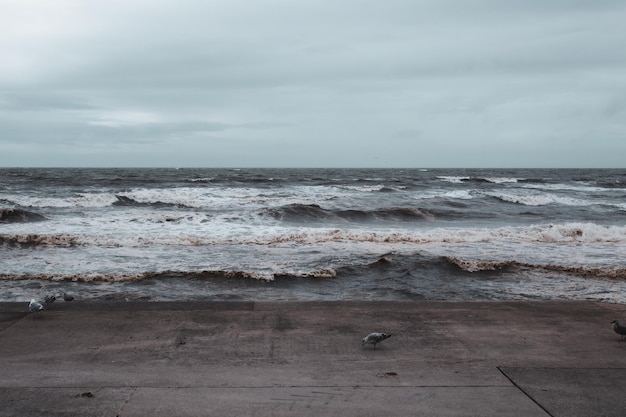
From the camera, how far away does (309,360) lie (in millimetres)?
4297

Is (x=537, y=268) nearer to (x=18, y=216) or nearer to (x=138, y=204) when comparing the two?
(x=18, y=216)

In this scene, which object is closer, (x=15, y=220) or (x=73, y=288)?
(x=73, y=288)

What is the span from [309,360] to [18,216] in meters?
17.9

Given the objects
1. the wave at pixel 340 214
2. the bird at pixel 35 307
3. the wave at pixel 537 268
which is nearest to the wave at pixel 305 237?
the wave at pixel 537 268

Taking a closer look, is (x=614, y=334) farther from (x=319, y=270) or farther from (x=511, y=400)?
(x=319, y=270)

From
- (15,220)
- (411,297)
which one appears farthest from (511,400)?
(15,220)

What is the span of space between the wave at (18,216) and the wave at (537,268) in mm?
14536

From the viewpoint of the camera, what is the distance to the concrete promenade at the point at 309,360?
3.44m

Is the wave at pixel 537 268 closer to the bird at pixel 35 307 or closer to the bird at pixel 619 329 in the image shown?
the bird at pixel 619 329

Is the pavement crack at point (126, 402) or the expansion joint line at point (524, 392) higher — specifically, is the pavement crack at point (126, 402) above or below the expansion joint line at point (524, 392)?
below

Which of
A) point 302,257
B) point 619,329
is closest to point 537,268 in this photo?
point 302,257

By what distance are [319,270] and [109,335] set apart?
16.1 ft

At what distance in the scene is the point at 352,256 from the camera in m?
11.3

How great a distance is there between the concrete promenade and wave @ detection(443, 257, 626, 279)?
3.48m
